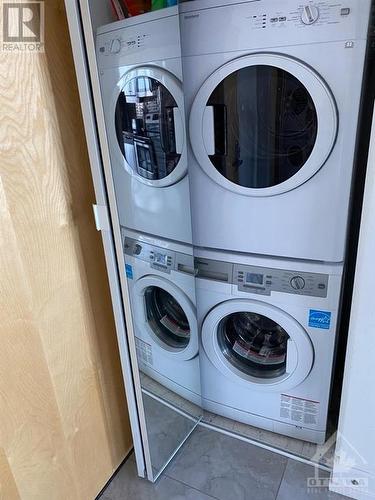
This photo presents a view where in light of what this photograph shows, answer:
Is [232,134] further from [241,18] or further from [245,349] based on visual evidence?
[245,349]

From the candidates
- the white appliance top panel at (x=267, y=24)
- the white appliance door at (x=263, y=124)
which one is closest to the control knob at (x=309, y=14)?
the white appliance top panel at (x=267, y=24)

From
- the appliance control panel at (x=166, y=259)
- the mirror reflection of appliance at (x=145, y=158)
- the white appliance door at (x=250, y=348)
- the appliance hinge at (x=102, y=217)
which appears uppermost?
the mirror reflection of appliance at (x=145, y=158)

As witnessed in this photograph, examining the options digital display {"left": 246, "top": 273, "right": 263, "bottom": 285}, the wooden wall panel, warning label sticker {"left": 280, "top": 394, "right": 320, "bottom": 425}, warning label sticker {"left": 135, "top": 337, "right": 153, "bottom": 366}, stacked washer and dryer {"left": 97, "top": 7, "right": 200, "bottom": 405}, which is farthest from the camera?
warning label sticker {"left": 280, "top": 394, "right": 320, "bottom": 425}

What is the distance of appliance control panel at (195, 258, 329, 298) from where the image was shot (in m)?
1.40

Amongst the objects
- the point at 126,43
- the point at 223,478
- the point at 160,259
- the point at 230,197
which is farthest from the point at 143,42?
the point at 223,478

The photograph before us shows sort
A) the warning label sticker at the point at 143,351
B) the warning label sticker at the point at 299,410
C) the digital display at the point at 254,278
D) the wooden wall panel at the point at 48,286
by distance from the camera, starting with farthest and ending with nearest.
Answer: the warning label sticker at the point at 299,410
the digital display at the point at 254,278
the warning label sticker at the point at 143,351
the wooden wall panel at the point at 48,286

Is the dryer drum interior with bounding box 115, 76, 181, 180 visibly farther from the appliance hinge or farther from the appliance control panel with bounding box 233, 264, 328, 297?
the appliance control panel with bounding box 233, 264, 328, 297

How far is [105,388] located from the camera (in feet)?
4.76

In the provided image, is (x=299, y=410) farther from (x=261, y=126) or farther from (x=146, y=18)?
(x=146, y=18)

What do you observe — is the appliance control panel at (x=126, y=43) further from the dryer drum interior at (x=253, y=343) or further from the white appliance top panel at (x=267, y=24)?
the dryer drum interior at (x=253, y=343)

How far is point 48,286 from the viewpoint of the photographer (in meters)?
1.14

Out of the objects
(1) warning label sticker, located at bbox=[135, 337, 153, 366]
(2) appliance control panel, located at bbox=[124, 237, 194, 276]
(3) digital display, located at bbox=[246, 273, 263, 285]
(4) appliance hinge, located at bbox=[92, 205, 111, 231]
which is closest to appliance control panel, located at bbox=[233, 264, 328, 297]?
(3) digital display, located at bbox=[246, 273, 263, 285]

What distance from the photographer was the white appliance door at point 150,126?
1272 mm

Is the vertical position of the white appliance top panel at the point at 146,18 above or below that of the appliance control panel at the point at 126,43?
above
